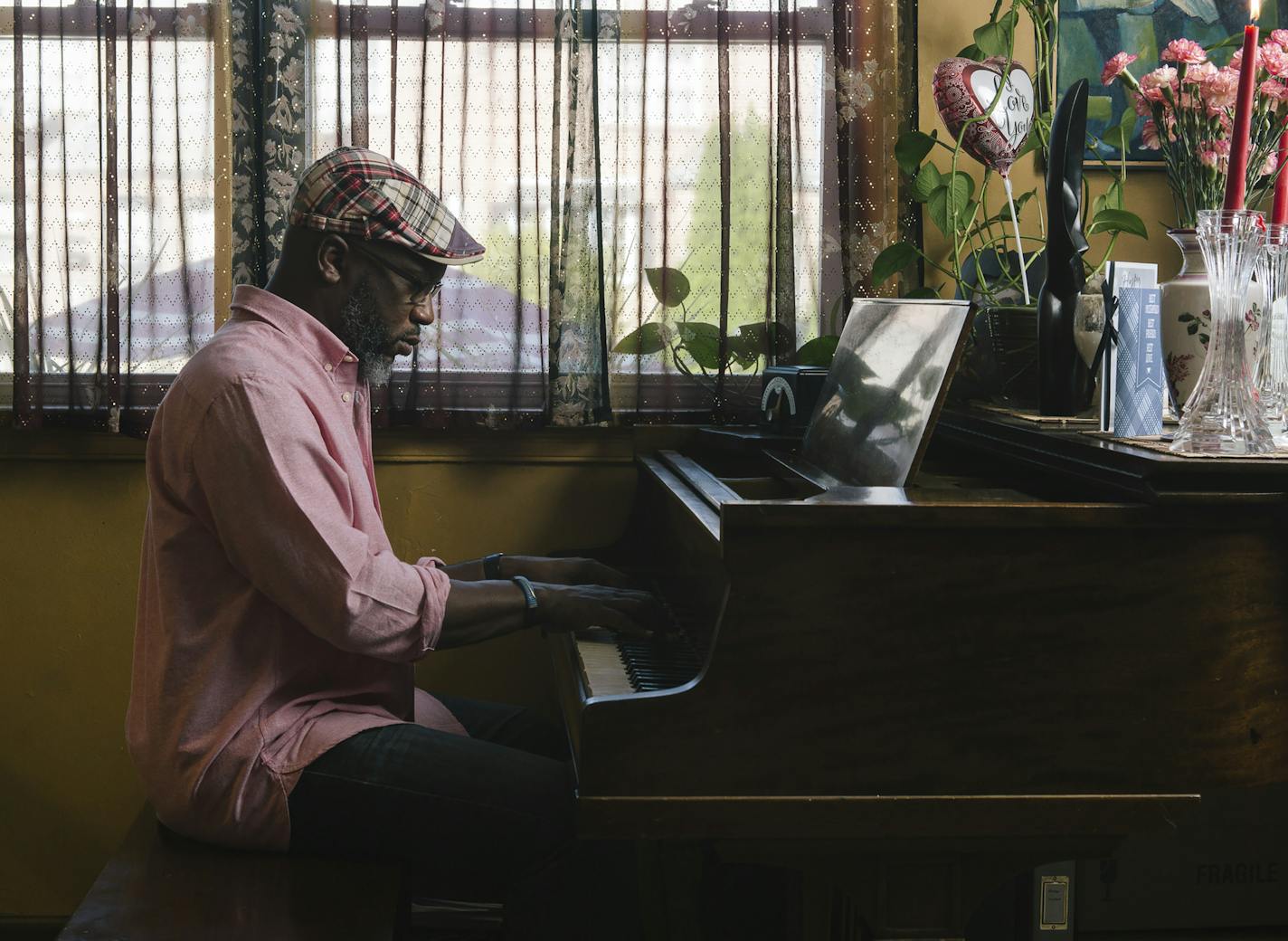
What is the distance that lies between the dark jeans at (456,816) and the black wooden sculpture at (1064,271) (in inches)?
35.9

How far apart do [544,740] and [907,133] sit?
1387mm

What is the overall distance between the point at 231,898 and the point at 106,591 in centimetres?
135

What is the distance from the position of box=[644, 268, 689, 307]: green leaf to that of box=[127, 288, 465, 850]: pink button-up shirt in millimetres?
970

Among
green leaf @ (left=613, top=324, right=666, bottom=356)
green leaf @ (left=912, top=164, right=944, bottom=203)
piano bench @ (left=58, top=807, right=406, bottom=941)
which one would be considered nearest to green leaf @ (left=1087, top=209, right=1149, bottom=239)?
green leaf @ (left=912, top=164, right=944, bottom=203)

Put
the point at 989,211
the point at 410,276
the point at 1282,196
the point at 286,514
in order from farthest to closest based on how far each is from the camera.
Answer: the point at 989,211 < the point at 410,276 < the point at 1282,196 < the point at 286,514

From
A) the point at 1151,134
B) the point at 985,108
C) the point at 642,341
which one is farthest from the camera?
the point at 642,341

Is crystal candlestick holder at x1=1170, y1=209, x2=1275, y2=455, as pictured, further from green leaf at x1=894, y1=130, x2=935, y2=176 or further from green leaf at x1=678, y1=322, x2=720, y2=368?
green leaf at x1=678, y1=322, x2=720, y2=368

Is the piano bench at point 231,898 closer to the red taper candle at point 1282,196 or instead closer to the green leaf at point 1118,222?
the red taper candle at point 1282,196

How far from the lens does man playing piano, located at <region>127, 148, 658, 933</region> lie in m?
1.50

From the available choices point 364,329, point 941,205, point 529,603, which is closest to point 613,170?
point 941,205

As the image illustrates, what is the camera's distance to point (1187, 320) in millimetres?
1735

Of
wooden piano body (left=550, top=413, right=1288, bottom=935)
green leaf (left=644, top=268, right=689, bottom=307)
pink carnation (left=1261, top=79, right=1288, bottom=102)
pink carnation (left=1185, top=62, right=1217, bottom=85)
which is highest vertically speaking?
pink carnation (left=1185, top=62, right=1217, bottom=85)

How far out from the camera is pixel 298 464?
1507 mm

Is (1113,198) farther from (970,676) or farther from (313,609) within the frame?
(313,609)
